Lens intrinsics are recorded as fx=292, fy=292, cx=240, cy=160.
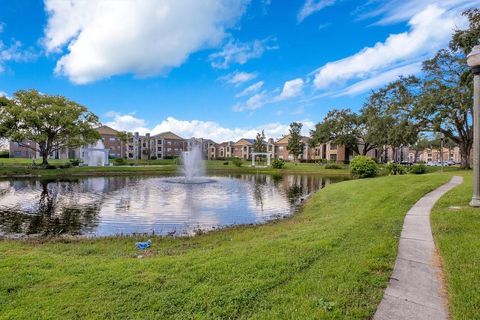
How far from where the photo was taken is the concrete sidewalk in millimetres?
3561

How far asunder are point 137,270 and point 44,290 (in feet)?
4.46

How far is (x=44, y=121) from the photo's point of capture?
3853cm

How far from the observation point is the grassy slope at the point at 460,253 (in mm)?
3658

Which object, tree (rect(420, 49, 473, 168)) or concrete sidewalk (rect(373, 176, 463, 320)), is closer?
concrete sidewalk (rect(373, 176, 463, 320))

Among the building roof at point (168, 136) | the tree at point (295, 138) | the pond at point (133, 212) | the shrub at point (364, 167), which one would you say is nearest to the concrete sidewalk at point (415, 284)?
the pond at point (133, 212)

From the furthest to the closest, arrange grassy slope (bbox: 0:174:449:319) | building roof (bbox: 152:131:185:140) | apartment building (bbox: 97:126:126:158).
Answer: building roof (bbox: 152:131:185:140)
apartment building (bbox: 97:126:126:158)
grassy slope (bbox: 0:174:449:319)

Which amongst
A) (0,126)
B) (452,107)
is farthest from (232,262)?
(0,126)

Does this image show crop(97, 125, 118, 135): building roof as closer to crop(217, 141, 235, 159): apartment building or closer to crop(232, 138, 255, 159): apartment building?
crop(217, 141, 235, 159): apartment building

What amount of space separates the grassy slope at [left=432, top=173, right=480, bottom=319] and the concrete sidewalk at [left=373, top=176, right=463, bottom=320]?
143mm

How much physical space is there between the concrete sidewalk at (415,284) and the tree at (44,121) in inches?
1707

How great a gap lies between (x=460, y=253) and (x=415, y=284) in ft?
5.31

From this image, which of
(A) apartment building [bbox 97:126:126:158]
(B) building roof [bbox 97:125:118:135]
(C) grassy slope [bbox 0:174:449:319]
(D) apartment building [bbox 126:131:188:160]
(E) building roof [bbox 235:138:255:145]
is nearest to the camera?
(C) grassy slope [bbox 0:174:449:319]

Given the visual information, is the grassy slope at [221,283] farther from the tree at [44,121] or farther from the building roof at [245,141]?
the building roof at [245,141]

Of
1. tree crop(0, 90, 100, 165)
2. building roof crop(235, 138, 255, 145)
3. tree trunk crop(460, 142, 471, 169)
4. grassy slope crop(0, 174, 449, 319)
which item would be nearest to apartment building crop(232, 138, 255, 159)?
building roof crop(235, 138, 255, 145)
